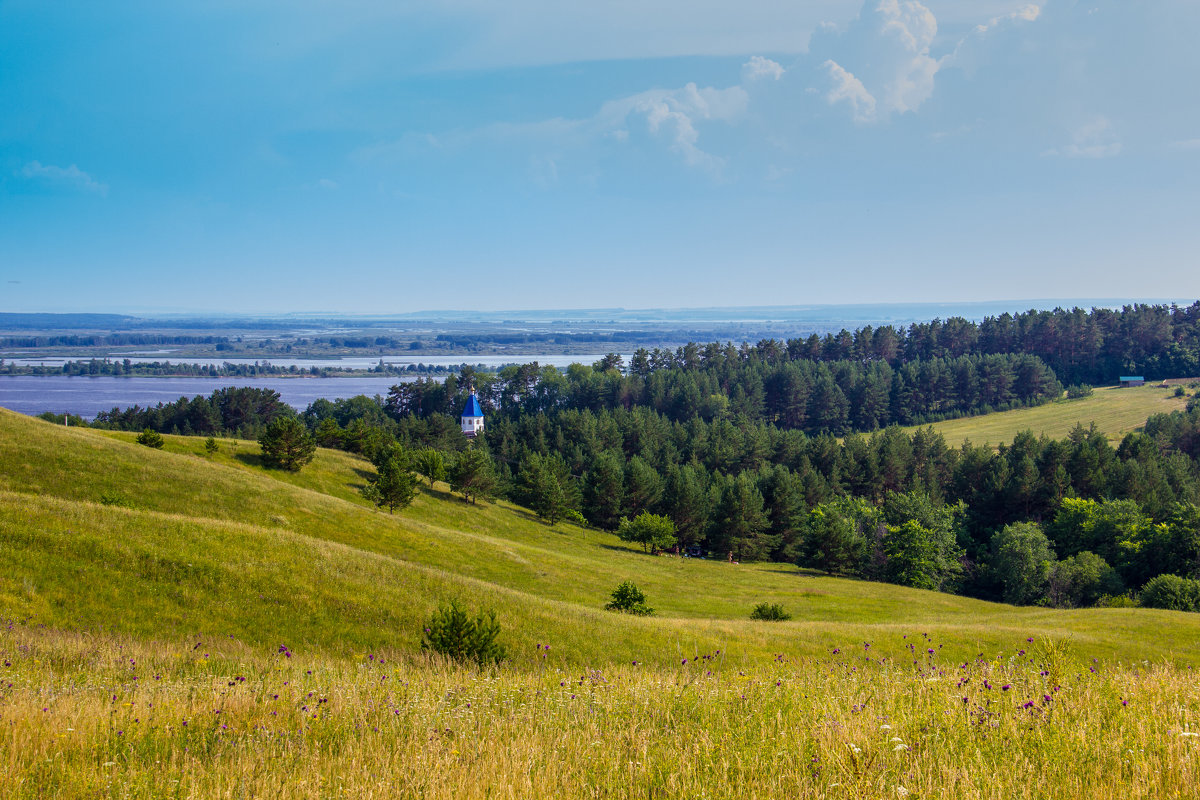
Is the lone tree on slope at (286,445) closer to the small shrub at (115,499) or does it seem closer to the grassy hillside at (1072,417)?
the small shrub at (115,499)

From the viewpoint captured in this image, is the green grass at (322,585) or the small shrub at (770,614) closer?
the green grass at (322,585)

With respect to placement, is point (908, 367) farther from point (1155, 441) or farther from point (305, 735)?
point (305, 735)

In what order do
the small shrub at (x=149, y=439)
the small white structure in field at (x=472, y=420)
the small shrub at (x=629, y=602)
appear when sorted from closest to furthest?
the small shrub at (x=629, y=602) < the small shrub at (x=149, y=439) < the small white structure in field at (x=472, y=420)

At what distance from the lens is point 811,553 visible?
69.4 metres

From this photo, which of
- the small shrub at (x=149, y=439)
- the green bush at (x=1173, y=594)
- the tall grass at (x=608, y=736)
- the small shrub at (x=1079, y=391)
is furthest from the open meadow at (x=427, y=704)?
the small shrub at (x=1079, y=391)

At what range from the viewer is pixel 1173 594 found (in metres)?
47.0

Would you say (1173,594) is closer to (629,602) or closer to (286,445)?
(629,602)

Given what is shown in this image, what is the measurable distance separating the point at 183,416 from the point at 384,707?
121 metres

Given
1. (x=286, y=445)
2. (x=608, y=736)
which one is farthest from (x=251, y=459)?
(x=608, y=736)

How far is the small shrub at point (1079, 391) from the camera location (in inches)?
5557

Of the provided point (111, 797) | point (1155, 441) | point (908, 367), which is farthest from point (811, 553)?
point (908, 367)

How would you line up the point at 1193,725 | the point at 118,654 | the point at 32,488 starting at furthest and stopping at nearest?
the point at 32,488
the point at 118,654
the point at 1193,725

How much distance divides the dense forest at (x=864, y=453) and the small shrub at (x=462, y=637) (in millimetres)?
52967

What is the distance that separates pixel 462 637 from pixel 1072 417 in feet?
485
